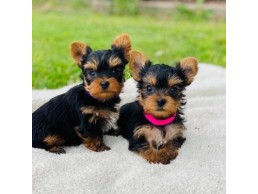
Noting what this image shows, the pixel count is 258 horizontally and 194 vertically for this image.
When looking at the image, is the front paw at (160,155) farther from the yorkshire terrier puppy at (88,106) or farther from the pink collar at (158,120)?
the yorkshire terrier puppy at (88,106)

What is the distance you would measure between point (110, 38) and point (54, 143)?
5342mm

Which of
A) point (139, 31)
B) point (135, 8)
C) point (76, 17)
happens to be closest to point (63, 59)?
point (139, 31)

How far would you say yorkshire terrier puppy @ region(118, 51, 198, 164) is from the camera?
4.23 m

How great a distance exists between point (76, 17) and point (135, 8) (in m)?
1.56

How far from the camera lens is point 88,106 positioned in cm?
459

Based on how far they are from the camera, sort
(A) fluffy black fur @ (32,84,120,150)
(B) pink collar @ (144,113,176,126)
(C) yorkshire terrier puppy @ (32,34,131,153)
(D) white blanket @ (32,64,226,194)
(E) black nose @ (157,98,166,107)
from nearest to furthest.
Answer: (D) white blanket @ (32,64,226,194) → (E) black nose @ (157,98,166,107) → (C) yorkshire terrier puppy @ (32,34,131,153) → (B) pink collar @ (144,113,176,126) → (A) fluffy black fur @ (32,84,120,150)

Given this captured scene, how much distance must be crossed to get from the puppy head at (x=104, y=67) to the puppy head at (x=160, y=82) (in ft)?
0.50

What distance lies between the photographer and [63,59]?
852cm

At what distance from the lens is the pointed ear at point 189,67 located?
14.6 feet

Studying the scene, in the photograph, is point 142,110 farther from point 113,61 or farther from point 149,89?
point 113,61

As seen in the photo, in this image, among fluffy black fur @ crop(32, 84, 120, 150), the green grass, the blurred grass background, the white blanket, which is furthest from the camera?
the blurred grass background

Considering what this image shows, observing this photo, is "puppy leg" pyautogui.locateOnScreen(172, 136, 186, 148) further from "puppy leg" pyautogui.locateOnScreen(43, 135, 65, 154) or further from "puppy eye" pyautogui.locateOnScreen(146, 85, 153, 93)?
"puppy leg" pyautogui.locateOnScreen(43, 135, 65, 154)

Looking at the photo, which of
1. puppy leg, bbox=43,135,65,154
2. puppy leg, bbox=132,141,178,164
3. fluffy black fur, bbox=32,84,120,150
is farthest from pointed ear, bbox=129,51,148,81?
puppy leg, bbox=43,135,65,154

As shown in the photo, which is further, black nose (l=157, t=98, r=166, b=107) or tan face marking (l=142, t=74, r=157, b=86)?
tan face marking (l=142, t=74, r=157, b=86)
